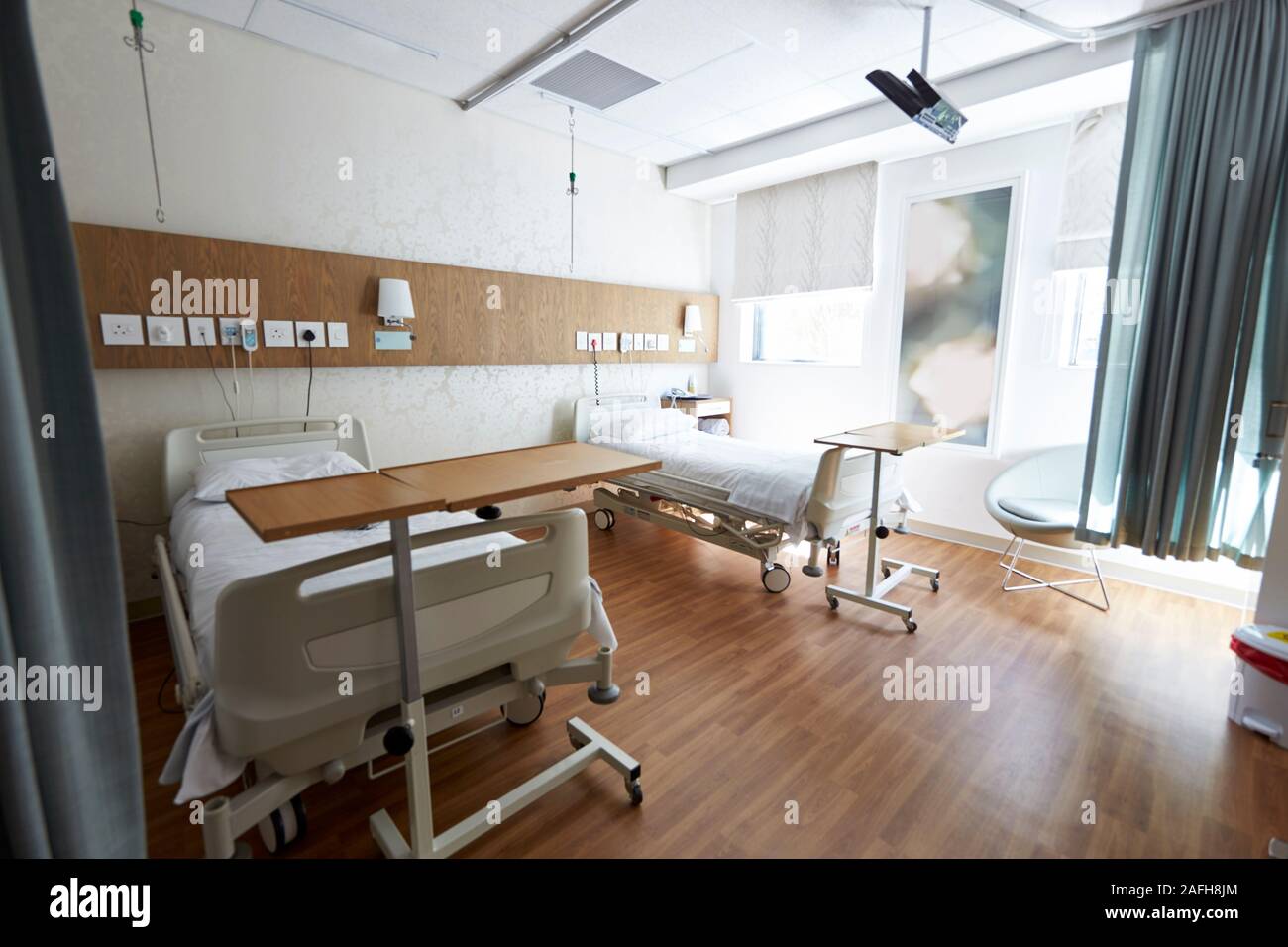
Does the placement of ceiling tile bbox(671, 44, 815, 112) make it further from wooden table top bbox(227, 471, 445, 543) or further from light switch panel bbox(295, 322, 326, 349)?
wooden table top bbox(227, 471, 445, 543)

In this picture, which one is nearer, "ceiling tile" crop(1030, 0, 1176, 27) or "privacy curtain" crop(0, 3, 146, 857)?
"privacy curtain" crop(0, 3, 146, 857)

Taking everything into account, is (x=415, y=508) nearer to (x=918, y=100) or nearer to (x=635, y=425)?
(x=918, y=100)

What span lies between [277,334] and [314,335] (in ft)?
0.60

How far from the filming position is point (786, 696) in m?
2.48

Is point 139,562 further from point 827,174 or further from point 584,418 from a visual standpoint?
point 827,174

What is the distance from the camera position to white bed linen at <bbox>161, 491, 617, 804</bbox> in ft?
4.40

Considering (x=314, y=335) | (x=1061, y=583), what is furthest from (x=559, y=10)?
(x=1061, y=583)

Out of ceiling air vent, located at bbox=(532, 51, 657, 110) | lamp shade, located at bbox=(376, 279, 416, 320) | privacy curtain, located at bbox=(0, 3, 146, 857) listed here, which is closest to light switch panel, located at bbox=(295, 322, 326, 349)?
lamp shade, located at bbox=(376, 279, 416, 320)

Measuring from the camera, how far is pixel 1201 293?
8.96 ft

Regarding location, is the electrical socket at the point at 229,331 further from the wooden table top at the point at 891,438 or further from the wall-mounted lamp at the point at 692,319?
the wall-mounted lamp at the point at 692,319

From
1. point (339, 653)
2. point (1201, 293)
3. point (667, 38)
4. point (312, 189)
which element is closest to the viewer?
point (339, 653)

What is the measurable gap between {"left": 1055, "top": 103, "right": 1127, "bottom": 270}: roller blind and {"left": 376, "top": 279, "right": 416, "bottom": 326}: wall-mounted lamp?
160 inches

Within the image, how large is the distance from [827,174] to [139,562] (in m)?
5.28
